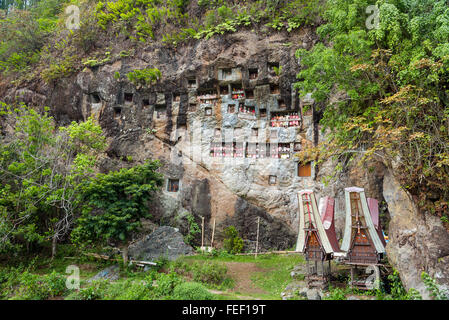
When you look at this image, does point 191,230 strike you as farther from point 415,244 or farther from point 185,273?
point 415,244

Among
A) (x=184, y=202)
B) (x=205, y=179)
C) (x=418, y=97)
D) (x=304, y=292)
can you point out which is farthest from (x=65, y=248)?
(x=418, y=97)

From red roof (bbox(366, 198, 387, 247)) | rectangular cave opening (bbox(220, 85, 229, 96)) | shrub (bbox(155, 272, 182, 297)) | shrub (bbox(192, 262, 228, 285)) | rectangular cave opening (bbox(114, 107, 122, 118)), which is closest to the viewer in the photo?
shrub (bbox(155, 272, 182, 297))

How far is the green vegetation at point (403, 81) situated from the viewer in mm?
9688

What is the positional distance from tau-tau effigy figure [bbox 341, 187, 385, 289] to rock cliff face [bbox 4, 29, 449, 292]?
13.8 feet

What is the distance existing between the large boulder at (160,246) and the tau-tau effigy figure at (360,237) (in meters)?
8.05

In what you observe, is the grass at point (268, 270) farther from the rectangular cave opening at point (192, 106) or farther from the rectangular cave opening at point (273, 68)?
the rectangular cave opening at point (273, 68)

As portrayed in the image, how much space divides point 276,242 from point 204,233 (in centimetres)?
402

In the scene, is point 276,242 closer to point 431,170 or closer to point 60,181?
point 431,170

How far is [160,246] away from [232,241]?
3.76m

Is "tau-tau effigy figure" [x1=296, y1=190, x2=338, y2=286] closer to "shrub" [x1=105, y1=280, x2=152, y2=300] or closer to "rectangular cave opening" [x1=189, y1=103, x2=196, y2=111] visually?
"shrub" [x1=105, y1=280, x2=152, y2=300]

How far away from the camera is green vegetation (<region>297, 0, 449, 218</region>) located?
9688mm

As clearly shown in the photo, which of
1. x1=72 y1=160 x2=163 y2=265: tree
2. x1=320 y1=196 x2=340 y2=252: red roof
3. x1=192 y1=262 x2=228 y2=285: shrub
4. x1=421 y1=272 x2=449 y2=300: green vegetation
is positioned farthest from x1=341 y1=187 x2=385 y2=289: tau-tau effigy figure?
x1=72 y1=160 x2=163 y2=265: tree

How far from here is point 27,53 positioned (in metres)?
23.3

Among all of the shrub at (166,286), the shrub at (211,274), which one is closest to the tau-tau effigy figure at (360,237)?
the shrub at (211,274)
